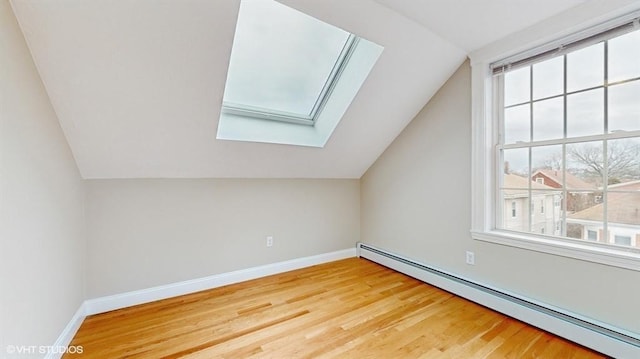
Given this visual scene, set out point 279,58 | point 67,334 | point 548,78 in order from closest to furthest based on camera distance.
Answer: point 67,334 → point 548,78 → point 279,58

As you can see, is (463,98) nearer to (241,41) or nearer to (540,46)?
(540,46)

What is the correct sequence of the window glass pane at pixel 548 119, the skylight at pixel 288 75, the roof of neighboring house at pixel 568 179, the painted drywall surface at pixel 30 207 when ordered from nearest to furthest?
the painted drywall surface at pixel 30 207
the roof of neighboring house at pixel 568 179
the window glass pane at pixel 548 119
the skylight at pixel 288 75

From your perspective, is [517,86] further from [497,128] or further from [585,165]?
[585,165]

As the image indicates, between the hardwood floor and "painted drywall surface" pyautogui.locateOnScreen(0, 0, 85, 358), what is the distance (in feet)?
1.42

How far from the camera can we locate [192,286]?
2.51 m

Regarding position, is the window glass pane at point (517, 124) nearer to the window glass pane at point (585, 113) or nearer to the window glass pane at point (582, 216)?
the window glass pane at point (585, 113)

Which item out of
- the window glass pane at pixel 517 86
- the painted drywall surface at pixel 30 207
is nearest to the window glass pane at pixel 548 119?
the window glass pane at pixel 517 86

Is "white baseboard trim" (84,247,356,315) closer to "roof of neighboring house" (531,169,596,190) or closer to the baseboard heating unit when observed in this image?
the baseboard heating unit

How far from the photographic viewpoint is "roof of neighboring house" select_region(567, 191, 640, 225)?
1.58 metres

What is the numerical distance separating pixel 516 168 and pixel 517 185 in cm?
14

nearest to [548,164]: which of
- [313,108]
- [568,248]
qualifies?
[568,248]

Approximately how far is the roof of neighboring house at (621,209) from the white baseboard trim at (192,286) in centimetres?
248

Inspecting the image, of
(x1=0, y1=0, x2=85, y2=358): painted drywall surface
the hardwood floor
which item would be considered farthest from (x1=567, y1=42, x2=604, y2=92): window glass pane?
(x1=0, y1=0, x2=85, y2=358): painted drywall surface

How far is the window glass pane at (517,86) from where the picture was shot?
2.08 metres
